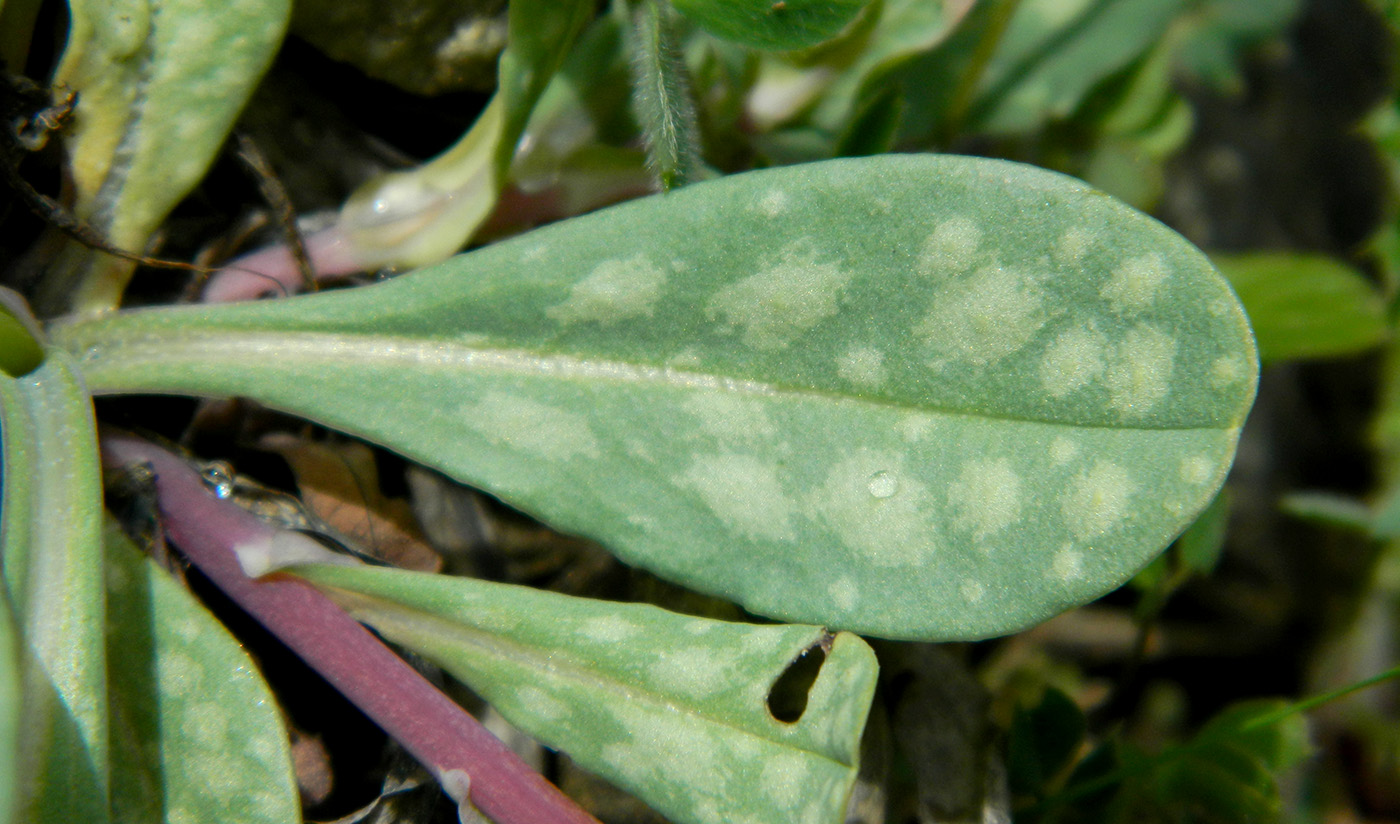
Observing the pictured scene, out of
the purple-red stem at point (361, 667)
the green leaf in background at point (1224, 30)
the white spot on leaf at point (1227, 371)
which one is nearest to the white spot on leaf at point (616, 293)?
the purple-red stem at point (361, 667)

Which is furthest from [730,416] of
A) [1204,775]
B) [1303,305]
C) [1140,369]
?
[1303,305]

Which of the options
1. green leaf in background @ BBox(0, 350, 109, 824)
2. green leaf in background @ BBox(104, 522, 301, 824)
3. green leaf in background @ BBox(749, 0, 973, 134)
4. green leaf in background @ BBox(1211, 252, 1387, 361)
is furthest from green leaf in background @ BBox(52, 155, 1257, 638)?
green leaf in background @ BBox(1211, 252, 1387, 361)

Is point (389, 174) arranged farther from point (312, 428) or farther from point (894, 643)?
point (894, 643)

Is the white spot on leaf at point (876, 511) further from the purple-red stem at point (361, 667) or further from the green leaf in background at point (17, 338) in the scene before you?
the green leaf in background at point (17, 338)

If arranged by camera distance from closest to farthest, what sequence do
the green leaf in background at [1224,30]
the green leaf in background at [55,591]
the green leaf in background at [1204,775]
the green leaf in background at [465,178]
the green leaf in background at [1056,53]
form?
the green leaf in background at [55,591]
the green leaf in background at [465,178]
the green leaf in background at [1204,775]
the green leaf in background at [1056,53]
the green leaf in background at [1224,30]

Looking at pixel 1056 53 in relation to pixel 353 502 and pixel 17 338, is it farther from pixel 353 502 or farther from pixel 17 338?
pixel 17 338

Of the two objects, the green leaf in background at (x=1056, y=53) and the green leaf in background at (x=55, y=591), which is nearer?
the green leaf in background at (x=55, y=591)
